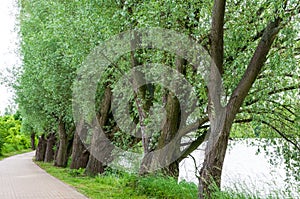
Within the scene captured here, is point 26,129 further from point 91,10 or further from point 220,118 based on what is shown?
point 220,118

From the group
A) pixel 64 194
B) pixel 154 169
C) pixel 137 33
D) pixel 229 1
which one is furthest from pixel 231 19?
pixel 64 194

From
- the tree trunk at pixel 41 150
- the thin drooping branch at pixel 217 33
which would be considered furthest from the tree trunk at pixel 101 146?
the tree trunk at pixel 41 150

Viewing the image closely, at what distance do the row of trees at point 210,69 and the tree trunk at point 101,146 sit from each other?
5 centimetres

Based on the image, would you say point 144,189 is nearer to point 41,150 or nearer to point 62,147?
point 62,147

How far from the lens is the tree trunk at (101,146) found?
16594 mm

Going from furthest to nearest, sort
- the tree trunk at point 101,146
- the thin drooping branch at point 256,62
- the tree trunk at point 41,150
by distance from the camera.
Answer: the tree trunk at point 41,150, the tree trunk at point 101,146, the thin drooping branch at point 256,62

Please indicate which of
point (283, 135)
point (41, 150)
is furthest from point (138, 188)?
point (41, 150)

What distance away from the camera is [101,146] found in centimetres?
1662

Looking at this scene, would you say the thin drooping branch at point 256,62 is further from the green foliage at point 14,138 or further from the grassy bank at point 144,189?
the green foliage at point 14,138

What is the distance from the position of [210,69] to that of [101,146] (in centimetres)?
915

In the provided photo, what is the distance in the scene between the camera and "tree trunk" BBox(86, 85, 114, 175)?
16594mm

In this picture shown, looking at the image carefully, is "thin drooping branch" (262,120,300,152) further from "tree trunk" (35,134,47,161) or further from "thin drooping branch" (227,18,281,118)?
"tree trunk" (35,134,47,161)

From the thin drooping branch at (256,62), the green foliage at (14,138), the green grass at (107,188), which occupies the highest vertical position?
the green foliage at (14,138)

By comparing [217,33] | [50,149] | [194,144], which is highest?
[217,33]
